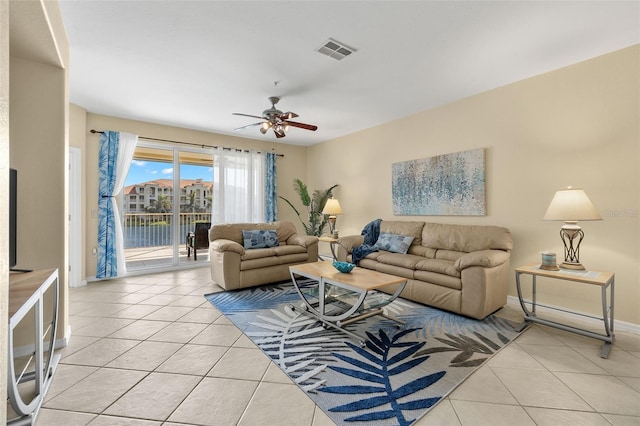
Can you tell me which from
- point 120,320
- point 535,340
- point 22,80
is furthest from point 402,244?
point 22,80

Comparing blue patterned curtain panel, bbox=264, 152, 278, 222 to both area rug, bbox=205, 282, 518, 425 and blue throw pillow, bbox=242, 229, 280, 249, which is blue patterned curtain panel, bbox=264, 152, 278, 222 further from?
area rug, bbox=205, 282, 518, 425

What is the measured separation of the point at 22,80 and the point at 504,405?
163 inches

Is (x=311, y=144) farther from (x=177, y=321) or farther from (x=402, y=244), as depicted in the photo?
(x=177, y=321)

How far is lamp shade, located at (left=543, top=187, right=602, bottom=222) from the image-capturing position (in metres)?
2.50

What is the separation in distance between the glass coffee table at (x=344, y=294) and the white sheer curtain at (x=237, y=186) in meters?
2.97

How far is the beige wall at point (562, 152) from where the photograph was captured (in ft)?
8.87

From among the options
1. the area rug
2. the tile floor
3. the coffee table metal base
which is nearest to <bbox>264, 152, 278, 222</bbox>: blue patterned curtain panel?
the area rug

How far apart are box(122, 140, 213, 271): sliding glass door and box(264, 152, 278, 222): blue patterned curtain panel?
114 centimetres

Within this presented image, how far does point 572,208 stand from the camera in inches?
100

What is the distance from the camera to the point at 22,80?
224 centimetres

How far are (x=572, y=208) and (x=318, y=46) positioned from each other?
2746 mm

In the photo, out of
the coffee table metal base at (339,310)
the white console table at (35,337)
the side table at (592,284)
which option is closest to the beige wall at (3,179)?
the white console table at (35,337)

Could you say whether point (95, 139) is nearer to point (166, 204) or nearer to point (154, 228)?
point (166, 204)

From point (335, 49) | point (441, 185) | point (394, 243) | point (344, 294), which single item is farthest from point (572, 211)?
point (335, 49)
